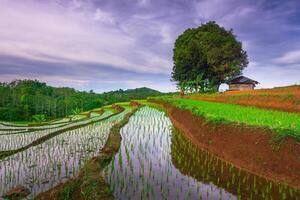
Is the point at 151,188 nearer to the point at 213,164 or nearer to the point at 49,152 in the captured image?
the point at 213,164

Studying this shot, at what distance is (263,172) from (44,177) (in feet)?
19.8

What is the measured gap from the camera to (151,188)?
Result: 23.7ft

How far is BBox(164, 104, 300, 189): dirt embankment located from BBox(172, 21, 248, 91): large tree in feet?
81.0

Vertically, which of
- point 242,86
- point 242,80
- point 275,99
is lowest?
point 275,99

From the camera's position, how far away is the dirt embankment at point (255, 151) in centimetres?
747

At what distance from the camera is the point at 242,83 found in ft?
123

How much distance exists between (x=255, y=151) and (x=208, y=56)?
91.2 feet

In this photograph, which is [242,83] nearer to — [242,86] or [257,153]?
[242,86]

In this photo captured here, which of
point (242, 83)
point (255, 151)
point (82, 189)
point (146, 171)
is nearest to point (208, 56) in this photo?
point (242, 83)

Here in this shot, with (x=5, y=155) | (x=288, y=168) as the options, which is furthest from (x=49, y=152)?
(x=288, y=168)

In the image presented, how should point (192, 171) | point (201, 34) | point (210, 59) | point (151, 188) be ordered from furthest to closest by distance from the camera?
point (201, 34)
point (210, 59)
point (192, 171)
point (151, 188)

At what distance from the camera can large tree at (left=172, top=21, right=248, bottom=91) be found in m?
35.5

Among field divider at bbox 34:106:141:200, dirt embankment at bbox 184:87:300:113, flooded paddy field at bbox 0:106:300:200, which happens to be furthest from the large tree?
field divider at bbox 34:106:141:200

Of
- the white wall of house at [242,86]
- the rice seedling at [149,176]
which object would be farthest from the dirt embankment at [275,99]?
the white wall of house at [242,86]
